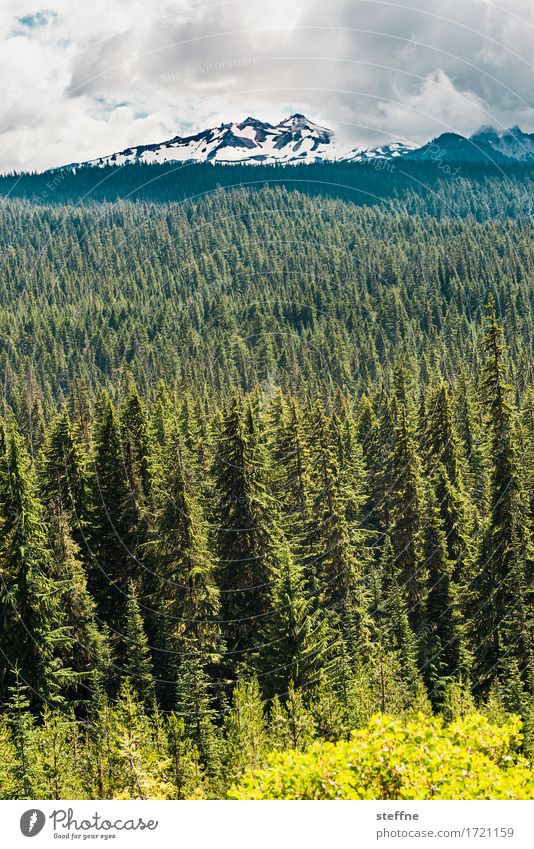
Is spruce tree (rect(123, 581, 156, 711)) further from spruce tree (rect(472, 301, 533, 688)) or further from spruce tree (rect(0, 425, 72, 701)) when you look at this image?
spruce tree (rect(472, 301, 533, 688))

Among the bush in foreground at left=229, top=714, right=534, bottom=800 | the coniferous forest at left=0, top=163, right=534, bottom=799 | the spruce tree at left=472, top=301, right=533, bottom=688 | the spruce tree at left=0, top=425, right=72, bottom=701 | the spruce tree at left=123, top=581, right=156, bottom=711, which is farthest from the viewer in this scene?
the spruce tree at left=123, top=581, right=156, bottom=711

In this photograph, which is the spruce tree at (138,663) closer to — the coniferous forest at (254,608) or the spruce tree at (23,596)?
the coniferous forest at (254,608)

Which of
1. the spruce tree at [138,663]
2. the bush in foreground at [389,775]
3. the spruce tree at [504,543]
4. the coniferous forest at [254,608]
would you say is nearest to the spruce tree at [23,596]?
the coniferous forest at [254,608]

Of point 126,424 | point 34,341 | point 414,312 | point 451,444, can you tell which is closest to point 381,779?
point 126,424

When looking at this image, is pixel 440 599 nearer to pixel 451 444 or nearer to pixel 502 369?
pixel 451 444

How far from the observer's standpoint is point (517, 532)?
30562 millimetres

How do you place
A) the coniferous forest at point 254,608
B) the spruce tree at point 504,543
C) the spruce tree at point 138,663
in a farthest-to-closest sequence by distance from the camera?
the spruce tree at point 138,663 → the spruce tree at point 504,543 → the coniferous forest at point 254,608

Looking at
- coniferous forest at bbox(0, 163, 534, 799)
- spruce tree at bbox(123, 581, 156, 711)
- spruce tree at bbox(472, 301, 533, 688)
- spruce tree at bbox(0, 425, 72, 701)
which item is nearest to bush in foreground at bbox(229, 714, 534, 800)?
coniferous forest at bbox(0, 163, 534, 799)

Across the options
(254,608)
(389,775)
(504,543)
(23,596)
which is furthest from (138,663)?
(389,775)

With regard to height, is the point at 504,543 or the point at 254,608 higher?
the point at 504,543

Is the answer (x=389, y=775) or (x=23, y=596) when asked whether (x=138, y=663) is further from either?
(x=389, y=775)

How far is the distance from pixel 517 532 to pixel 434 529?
7.68m

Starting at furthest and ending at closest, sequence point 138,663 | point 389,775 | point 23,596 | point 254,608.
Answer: point 254,608 → point 138,663 → point 23,596 → point 389,775

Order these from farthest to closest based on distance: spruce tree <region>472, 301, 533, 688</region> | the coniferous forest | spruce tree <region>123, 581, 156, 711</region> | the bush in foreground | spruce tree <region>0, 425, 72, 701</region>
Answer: spruce tree <region>123, 581, 156, 711</region> < spruce tree <region>472, 301, 533, 688</region> < spruce tree <region>0, 425, 72, 701</region> < the coniferous forest < the bush in foreground
